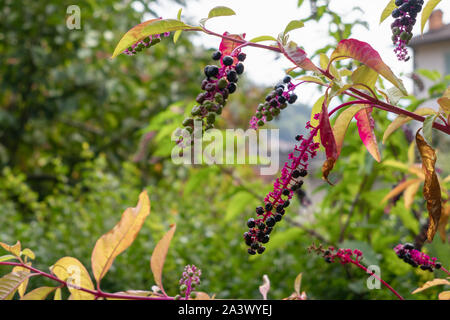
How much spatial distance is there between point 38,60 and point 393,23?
284 centimetres

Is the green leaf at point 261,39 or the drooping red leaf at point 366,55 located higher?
the green leaf at point 261,39

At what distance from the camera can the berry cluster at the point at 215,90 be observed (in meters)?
0.46

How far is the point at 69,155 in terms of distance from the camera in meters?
3.34

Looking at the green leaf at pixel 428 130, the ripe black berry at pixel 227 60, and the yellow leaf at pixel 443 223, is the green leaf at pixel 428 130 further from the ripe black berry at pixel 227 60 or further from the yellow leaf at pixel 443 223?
the yellow leaf at pixel 443 223

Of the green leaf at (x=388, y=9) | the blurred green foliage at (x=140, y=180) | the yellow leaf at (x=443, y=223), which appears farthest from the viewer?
the blurred green foliage at (x=140, y=180)

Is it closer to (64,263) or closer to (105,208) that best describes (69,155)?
(105,208)

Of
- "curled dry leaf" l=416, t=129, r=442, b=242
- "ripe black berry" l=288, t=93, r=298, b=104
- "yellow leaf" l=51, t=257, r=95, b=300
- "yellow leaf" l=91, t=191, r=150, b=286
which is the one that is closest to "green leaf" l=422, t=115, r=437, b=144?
"curled dry leaf" l=416, t=129, r=442, b=242

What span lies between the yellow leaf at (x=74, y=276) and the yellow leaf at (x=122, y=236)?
0.06ft

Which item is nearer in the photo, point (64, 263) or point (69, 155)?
point (64, 263)

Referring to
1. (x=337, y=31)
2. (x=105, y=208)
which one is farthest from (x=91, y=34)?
(x=337, y=31)

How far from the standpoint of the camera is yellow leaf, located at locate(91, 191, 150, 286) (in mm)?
600

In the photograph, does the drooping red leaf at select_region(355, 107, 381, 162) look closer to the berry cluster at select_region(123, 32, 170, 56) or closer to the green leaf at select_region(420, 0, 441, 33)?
the green leaf at select_region(420, 0, 441, 33)

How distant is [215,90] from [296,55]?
10 cm

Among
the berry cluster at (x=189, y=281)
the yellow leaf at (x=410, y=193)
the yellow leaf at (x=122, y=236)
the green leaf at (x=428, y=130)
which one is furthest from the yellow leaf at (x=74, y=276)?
the yellow leaf at (x=410, y=193)
